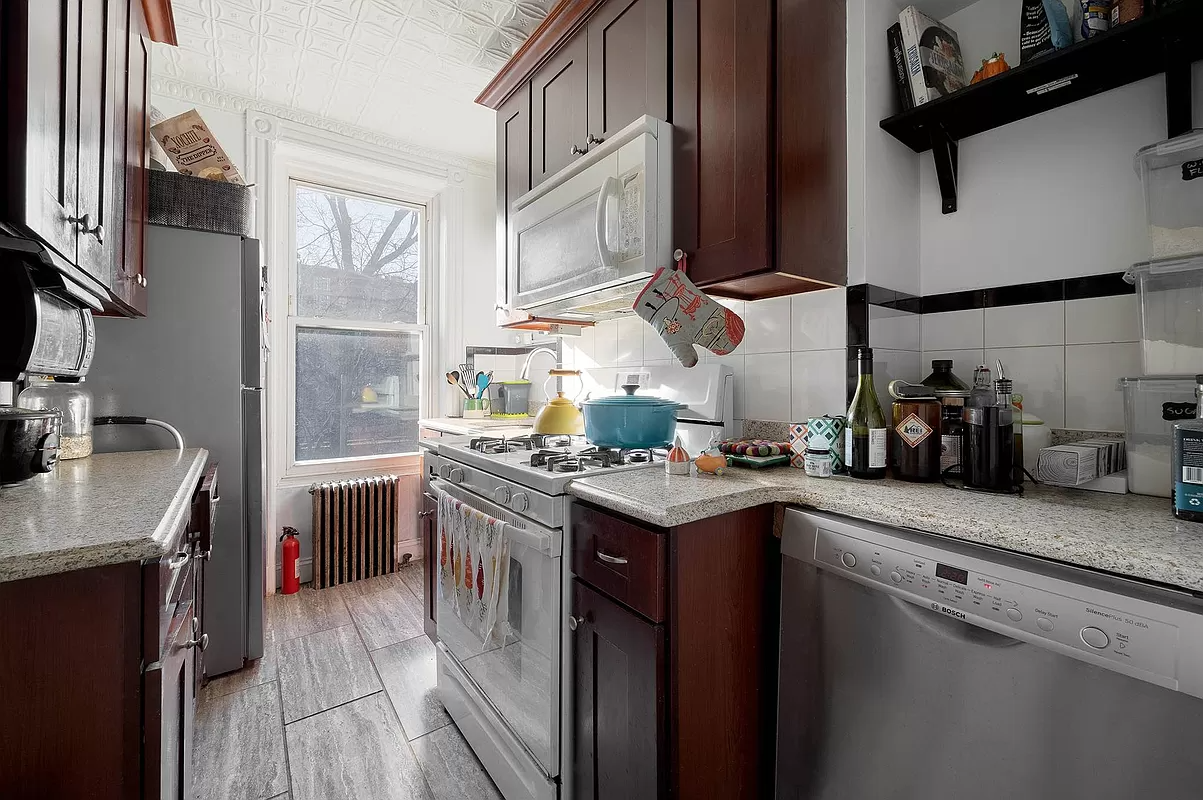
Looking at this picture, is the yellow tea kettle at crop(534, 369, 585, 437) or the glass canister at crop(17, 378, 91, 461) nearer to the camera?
the glass canister at crop(17, 378, 91, 461)

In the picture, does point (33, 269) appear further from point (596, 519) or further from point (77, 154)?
point (596, 519)

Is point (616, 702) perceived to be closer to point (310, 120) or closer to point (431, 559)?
point (431, 559)

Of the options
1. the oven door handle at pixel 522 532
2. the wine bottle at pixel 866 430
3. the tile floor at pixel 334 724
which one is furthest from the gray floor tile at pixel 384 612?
the wine bottle at pixel 866 430

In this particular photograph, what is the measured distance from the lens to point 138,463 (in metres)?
1.58

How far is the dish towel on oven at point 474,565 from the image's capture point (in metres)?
1.43

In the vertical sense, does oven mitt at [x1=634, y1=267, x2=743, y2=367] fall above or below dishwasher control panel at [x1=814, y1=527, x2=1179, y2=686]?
above

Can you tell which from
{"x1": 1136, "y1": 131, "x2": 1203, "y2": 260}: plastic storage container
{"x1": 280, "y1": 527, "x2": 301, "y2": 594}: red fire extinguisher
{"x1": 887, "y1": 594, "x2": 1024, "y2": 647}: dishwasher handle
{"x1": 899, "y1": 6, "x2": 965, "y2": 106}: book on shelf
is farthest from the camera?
{"x1": 280, "y1": 527, "x2": 301, "y2": 594}: red fire extinguisher

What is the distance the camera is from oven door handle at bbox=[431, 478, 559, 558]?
4.13 ft

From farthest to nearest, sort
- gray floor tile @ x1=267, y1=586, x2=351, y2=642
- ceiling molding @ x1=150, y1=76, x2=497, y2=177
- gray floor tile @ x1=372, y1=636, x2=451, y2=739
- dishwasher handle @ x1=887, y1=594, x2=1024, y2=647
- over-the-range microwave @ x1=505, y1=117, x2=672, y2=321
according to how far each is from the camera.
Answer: ceiling molding @ x1=150, y1=76, x2=497, y2=177
gray floor tile @ x1=267, y1=586, x2=351, y2=642
gray floor tile @ x1=372, y1=636, x2=451, y2=739
over-the-range microwave @ x1=505, y1=117, x2=672, y2=321
dishwasher handle @ x1=887, y1=594, x2=1024, y2=647

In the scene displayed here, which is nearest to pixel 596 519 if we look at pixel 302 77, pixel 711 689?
pixel 711 689

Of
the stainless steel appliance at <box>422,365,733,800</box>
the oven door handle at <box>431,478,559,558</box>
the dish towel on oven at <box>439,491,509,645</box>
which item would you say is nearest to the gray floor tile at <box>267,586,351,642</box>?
the stainless steel appliance at <box>422,365,733,800</box>

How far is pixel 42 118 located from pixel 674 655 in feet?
4.64

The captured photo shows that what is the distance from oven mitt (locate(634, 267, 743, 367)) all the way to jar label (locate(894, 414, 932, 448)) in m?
0.55

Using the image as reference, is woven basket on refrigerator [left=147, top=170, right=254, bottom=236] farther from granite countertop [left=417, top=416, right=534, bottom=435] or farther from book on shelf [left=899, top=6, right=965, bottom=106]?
book on shelf [left=899, top=6, right=965, bottom=106]
